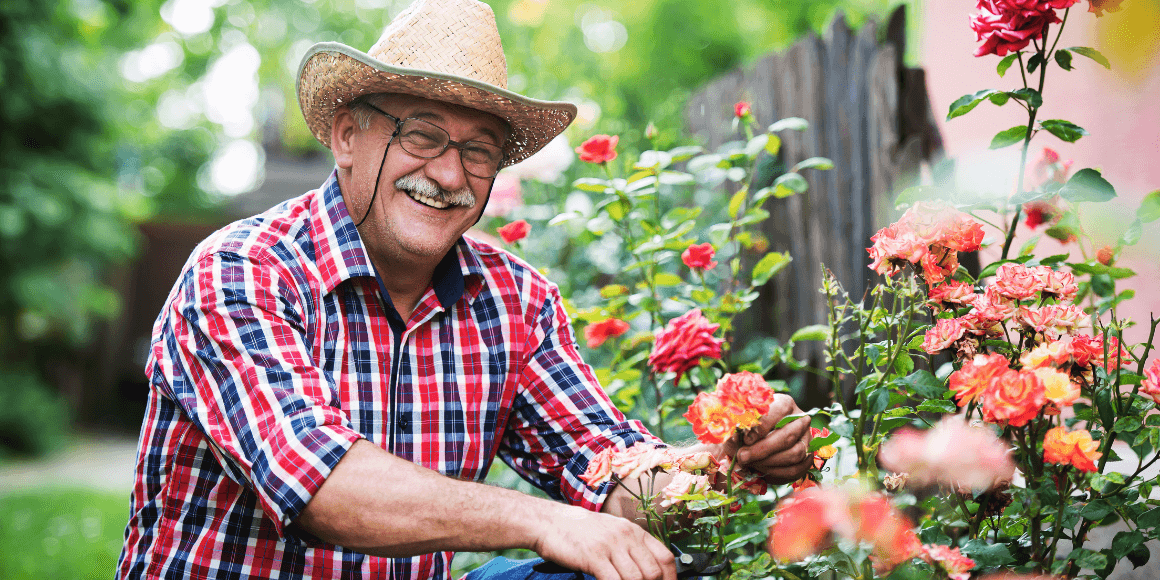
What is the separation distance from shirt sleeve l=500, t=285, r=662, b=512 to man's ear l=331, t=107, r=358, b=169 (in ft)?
1.93

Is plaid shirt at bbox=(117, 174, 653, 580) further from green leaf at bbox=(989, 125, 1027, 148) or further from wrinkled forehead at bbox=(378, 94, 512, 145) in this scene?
green leaf at bbox=(989, 125, 1027, 148)

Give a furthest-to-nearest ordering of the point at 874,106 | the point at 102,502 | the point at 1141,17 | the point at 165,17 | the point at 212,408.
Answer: the point at 165,17
the point at 102,502
the point at 874,106
the point at 212,408
the point at 1141,17

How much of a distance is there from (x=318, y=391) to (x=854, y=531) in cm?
89

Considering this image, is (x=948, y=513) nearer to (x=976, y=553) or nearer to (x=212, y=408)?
(x=976, y=553)

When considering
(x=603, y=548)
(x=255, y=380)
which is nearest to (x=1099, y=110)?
(x=603, y=548)

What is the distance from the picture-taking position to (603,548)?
1.18 meters

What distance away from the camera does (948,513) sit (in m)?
1.27

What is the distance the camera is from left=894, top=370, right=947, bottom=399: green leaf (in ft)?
3.76

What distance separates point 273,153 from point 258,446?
21.4 meters

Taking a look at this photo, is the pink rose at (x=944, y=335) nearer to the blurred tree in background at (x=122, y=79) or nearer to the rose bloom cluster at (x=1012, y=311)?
the rose bloom cluster at (x=1012, y=311)

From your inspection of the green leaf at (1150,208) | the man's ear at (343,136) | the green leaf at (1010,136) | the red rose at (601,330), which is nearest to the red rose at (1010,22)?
the green leaf at (1010,136)

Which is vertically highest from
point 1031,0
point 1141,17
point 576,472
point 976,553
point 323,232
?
point 1031,0

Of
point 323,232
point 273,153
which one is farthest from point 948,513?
point 273,153

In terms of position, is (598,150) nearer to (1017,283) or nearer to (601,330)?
(601,330)
